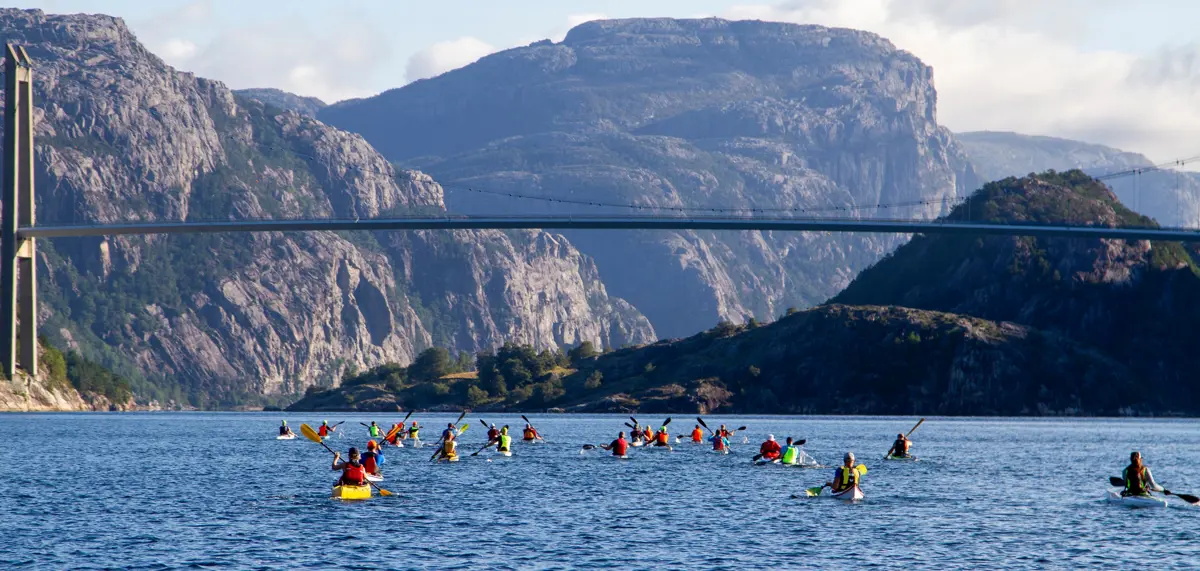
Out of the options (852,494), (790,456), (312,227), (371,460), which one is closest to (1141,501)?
(852,494)

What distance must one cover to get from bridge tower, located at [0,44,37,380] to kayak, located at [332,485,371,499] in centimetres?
11602

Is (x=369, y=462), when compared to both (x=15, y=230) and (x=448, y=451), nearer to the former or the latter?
(x=448, y=451)

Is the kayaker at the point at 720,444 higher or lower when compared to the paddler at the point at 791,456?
higher

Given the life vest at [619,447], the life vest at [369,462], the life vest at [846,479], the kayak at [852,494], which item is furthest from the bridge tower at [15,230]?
the kayak at [852,494]

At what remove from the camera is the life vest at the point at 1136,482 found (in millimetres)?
58094

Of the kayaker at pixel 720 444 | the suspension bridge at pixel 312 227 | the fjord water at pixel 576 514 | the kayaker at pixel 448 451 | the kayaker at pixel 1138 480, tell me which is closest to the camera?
the fjord water at pixel 576 514

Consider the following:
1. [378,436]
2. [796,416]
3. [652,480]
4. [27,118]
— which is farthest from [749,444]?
[27,118]

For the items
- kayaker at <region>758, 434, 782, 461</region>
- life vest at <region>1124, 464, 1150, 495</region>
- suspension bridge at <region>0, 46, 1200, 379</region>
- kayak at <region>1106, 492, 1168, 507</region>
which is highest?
suspension bridge at <region>0, 46, 1200, 379</region>

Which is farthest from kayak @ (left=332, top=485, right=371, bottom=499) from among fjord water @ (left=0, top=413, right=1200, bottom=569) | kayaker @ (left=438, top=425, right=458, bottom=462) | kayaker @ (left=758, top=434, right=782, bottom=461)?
kayaker @ (left=758, top=434, right=782, bottom=461)

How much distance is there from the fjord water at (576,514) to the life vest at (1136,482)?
2.94ft

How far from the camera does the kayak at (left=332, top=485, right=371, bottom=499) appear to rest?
190ft

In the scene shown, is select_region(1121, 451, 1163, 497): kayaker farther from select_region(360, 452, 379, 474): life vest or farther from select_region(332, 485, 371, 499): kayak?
select_region(360, 452, 379, 474): life vest

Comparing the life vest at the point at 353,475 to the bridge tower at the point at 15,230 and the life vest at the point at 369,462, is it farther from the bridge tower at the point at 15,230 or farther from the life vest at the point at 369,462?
the bridge tower at the point at 15,230

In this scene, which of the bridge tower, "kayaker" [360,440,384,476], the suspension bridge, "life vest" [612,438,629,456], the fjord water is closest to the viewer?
the fjord water
